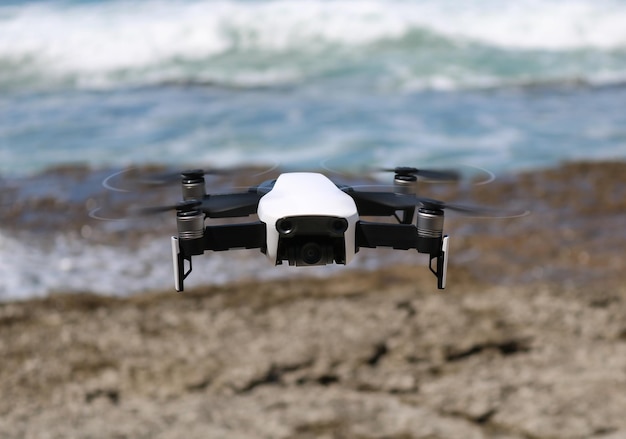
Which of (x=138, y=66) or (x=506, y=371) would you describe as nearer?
(x=506, y=371)

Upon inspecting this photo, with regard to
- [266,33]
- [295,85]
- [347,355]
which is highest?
[266,33]

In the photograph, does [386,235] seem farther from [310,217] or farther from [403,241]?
[310,217]

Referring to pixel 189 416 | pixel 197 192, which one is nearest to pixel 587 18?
pixel 189 416

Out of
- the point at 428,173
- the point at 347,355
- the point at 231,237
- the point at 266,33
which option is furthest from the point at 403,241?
the point at 266,33

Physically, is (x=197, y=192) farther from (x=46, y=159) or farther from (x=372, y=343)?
(x=46, y=159)

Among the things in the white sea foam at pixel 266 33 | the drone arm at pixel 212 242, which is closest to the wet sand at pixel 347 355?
the drone arm at pixel 212 242

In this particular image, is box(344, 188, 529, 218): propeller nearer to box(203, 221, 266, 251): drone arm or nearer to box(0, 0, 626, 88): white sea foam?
box(203, 221, 266, 251): drone arm

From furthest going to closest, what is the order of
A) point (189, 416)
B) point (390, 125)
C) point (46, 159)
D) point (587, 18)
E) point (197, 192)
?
1. point (587, 18)
2. point (390, 125)
3. point (46, 159)
4. point (189, 416)
5. point (197, 192)

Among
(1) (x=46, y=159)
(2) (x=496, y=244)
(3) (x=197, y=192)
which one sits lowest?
(2) (x=496, y=244)

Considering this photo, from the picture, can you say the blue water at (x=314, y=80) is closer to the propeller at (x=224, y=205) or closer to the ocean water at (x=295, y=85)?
the ocean water at (x=295, y=85)
